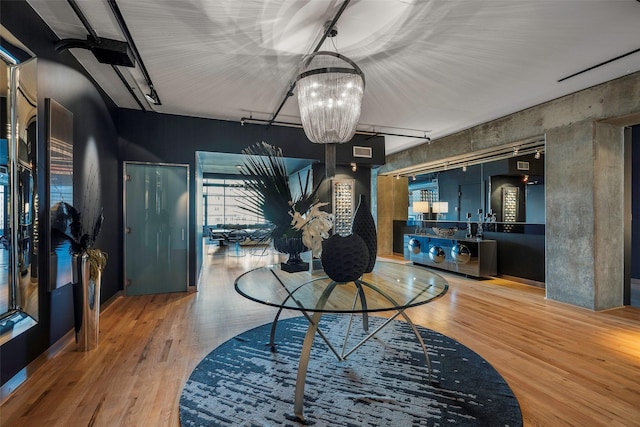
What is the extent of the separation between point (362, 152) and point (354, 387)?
4.73m

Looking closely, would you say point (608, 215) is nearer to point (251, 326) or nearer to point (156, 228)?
point (251, 326)

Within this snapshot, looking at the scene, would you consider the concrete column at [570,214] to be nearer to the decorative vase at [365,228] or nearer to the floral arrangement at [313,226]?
the decorative vase at [365,228]

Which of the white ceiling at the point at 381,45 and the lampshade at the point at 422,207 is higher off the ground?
the white ceiling at the point at 381,45

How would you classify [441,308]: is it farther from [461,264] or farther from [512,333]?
[461,264]

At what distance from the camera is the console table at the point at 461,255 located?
5.57m

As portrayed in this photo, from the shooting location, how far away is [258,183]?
6.74 ft

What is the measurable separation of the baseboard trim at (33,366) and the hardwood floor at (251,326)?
1.3 inches

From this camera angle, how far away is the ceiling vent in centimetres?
605

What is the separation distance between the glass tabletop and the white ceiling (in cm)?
209

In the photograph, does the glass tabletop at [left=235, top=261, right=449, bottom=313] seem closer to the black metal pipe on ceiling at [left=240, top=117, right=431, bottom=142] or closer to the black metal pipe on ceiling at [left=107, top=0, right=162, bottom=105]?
the black metal pipe on ceiling at [left=107, top=0, right=162, bottom=105]

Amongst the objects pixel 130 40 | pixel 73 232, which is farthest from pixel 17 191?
pixel 130 40

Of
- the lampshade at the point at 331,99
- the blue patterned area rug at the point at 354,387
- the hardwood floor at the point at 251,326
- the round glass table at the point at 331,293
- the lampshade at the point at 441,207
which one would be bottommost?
the hardwood floor at the point at 251,326

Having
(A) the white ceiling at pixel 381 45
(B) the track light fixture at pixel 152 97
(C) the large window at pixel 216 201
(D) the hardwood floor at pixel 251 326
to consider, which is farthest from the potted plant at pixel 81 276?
(C) the large window at pixel 216 201

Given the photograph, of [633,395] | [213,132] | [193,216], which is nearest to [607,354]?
[633,395]
